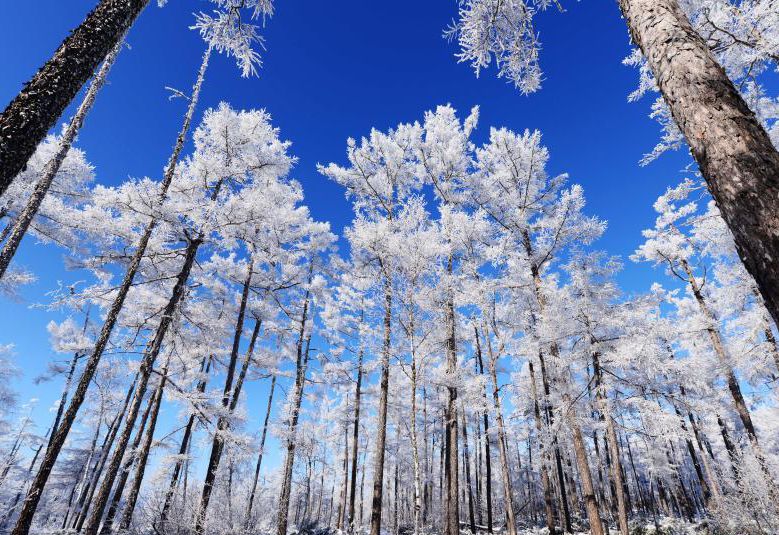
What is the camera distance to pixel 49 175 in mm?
9211

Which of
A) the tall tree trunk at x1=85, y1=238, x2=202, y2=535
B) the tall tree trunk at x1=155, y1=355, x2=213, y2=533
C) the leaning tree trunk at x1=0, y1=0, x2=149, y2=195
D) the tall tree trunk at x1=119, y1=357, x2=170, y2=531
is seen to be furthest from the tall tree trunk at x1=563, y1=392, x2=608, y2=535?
the tall tree trunk at x1=119, y1=357, x2=170, y2=531

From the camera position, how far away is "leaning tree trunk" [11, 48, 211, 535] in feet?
22.7

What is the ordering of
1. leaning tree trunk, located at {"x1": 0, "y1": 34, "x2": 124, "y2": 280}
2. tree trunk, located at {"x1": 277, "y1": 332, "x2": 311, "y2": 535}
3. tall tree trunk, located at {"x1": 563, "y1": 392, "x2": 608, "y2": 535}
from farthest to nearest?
tree trunk, located at {"x1": 277, "y1": 332, "x2": 311, "y2": 535}
leaning tree trunk, located at {"x1": 0, "y1": 34, "x2": 124, "y2": 280}
tall tree trunk, located at {"x1": 563, "y1": 392, "x2": 608, "y2": 535}

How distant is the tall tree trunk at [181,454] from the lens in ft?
29.2

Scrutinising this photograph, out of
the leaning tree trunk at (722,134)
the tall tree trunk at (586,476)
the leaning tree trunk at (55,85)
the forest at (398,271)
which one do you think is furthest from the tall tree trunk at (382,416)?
the leaning tree trunk at (722,134)

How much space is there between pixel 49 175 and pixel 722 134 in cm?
1290

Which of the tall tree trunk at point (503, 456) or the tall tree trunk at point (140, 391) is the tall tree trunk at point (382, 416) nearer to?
the tall tree trunk at point (503, 456)

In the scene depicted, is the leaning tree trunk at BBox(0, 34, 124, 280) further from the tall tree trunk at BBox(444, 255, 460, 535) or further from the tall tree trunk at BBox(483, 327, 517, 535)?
the tall tree trunk at BBox(483, 327, 517, 535)

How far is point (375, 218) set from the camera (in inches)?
498

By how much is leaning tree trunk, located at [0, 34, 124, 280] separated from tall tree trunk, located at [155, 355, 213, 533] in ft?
19.2

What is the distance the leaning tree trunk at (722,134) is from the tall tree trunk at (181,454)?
10681mm

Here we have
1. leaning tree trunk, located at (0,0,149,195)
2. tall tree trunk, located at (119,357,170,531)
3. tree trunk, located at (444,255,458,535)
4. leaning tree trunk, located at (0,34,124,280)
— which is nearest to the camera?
leaning tree trunk, located at (0,0,149,195)

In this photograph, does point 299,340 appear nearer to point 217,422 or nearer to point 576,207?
point 217,422

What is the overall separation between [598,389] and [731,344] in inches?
265
